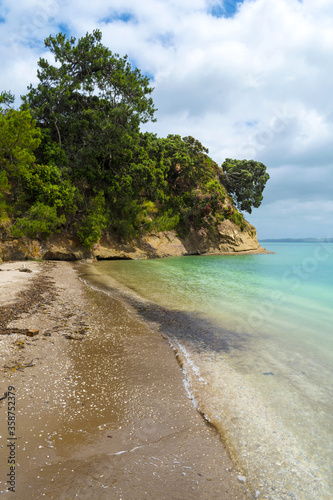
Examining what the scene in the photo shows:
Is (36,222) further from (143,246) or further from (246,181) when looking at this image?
(246,181)

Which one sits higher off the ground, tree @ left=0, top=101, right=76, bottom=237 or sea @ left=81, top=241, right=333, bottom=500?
tree @ left=0, top=101, right=76, bottom=237

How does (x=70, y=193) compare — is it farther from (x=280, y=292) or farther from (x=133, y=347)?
(x=133, y=347)

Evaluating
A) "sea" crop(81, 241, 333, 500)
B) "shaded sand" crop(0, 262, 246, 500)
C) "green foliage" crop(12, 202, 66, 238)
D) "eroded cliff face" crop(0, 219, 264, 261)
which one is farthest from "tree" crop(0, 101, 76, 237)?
"shaded sand" crop(0, 262, 246, 500)

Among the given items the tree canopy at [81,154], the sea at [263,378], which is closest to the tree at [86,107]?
the tree canopy at [81,154]

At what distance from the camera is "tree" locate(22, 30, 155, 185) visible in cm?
2681

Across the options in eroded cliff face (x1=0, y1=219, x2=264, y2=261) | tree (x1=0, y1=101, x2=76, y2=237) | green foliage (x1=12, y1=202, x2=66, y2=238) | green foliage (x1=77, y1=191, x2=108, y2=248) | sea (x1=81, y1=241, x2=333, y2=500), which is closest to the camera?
sea (x1=81, y1=241, x2=333, y2=500)

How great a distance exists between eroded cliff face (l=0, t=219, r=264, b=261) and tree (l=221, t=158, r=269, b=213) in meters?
5.02

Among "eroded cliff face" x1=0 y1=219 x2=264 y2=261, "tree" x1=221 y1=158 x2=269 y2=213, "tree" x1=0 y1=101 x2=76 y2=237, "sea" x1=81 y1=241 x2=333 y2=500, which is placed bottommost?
"sea" x1=81 y1=241 x2=333 y2=500

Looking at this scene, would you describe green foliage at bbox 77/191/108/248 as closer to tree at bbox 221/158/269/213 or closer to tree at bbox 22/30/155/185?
tree at bbox 22/30/155/185

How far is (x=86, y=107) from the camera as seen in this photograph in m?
29.5

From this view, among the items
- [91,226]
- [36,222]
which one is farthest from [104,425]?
[91,226]

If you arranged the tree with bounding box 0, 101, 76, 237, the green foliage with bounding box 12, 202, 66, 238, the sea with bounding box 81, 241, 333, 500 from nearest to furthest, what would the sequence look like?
the sea with bounding box 81, 241, 333, 500 → the tree with bounding box 0, 101, 76, 237 → the green foliage with bounding box 12, 202, 66, 238

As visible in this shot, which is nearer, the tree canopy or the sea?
the sea

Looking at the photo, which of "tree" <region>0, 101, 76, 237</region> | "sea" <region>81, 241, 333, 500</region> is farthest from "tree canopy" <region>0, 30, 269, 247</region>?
"sea" <region>81, 241, 333, 500</region>
